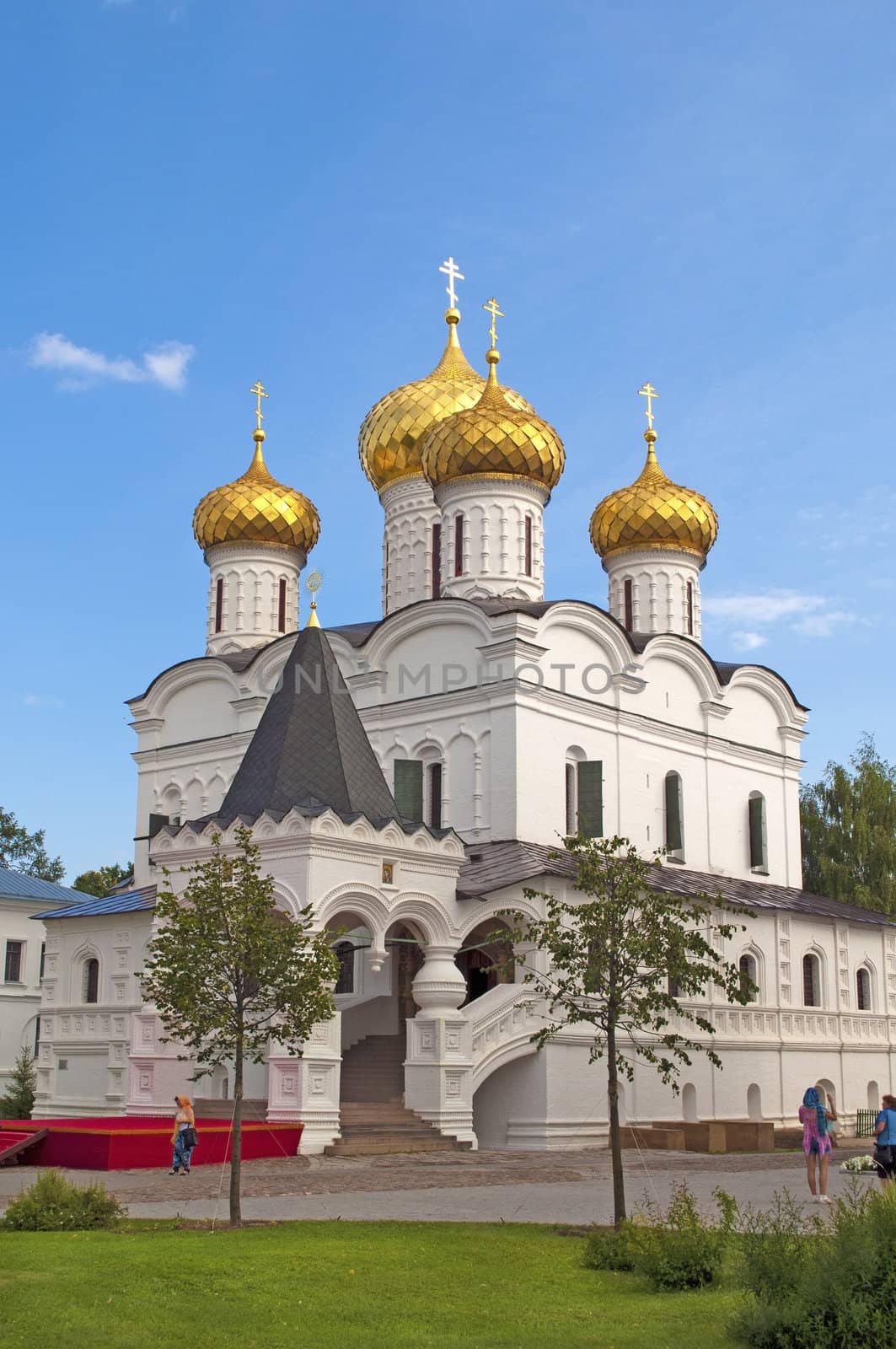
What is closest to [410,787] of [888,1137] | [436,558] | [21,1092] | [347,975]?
[347,975]

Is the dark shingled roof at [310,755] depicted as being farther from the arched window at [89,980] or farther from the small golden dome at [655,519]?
the small golden dome at [655,519]

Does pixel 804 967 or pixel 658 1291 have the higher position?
pixel 804 967

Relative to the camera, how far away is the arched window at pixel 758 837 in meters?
25.0

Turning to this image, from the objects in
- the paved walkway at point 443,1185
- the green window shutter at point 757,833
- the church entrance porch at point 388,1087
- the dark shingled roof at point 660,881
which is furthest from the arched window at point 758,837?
the paved walkway at point 443,1185

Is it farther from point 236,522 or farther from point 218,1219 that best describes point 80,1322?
point 236,522

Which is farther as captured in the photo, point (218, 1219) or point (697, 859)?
point (697, 859)

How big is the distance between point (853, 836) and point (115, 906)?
16.7m

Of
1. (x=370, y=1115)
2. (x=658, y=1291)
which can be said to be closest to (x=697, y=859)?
(x=370, y=1115)

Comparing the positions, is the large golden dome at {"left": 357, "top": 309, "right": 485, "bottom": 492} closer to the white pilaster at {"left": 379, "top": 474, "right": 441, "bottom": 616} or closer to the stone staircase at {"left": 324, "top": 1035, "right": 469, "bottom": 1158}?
the white pilaster at {"left": 379, "top": 474, "right": 441, "bottom": 616}

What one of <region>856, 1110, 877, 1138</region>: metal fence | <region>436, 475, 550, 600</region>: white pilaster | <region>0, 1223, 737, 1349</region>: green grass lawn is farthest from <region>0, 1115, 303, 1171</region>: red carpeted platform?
<region>436, 475, 550, 600</region>: white pilaster

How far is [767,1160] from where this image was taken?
54.5ft

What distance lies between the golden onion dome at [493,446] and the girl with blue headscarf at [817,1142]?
13.8 meters

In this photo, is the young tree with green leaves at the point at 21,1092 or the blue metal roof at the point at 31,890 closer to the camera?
the young tree with green leaves at the point at 21,1092

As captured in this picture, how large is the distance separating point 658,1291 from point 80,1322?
2914mm
